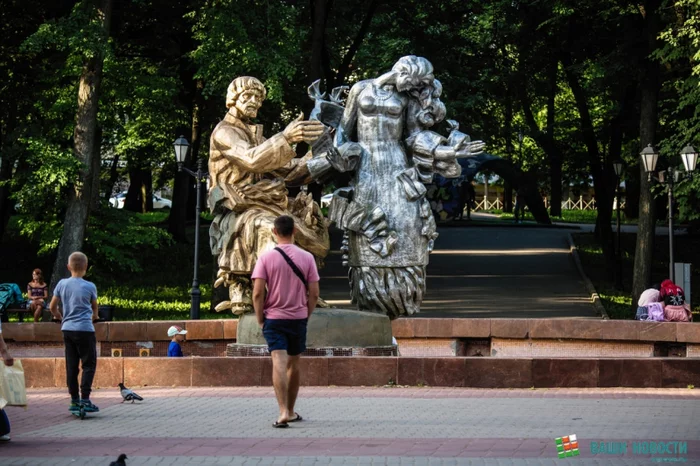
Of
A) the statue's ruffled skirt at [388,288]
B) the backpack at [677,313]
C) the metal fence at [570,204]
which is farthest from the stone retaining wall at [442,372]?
the metal fence at [570,204]

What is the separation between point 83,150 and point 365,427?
61.1 ft

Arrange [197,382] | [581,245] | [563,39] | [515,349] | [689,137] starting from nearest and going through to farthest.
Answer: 1. [197,382]
2. [515,349]
3. [689,137]
4. [563,39]
5. [581,245]

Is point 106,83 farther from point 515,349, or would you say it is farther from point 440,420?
point 440,420

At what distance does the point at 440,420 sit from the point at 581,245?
3511 cm

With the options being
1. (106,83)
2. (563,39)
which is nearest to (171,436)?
(106,83)

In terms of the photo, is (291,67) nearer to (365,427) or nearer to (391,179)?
(391,179)

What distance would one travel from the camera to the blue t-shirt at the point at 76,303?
11578mm

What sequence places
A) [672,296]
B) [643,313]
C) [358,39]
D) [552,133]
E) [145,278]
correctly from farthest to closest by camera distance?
[552,133] < [358,39] < [145,278] < [643,313] < [672,296]

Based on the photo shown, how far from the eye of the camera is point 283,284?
1032 cm

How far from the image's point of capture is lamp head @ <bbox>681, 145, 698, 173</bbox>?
26.5m

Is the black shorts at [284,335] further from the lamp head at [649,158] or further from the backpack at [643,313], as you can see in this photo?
the lamp head at [649,158]

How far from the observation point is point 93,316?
38.7ft

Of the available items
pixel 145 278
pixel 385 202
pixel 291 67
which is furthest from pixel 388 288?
pixel 145 278

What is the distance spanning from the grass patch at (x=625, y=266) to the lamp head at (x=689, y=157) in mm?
3507
